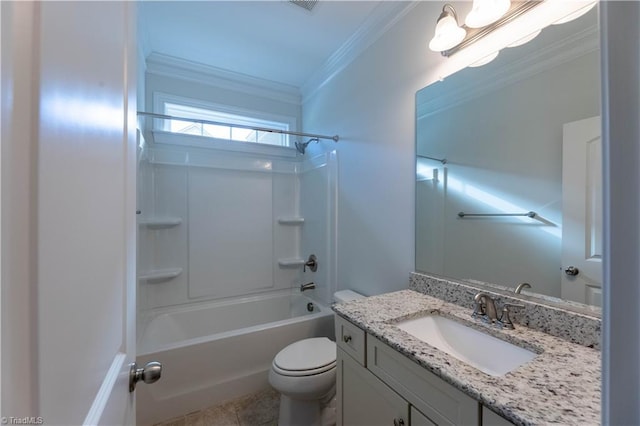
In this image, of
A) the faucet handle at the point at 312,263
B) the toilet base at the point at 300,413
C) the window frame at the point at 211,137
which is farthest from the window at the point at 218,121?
the toilet base at the point at 300,413

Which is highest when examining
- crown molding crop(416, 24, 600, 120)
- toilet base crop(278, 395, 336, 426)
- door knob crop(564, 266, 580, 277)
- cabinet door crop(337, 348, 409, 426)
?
crown molding crop(416, 24, 600, 120)

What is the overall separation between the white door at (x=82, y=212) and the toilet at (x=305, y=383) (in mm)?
898

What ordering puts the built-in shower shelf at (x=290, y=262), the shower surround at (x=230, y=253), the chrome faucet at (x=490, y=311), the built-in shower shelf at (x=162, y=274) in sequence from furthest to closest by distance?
the built-in shower shelf at (x=290, y=262) → the built-in shower shelf at (x=162, y=274) → the shower surround at (x=230, y=253) → the chrome faucet at (x=490, y=311)

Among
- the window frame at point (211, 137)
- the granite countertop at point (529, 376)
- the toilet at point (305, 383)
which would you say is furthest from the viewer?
the window frame at point (211, 137)

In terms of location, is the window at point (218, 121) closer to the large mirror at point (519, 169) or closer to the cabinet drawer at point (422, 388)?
the large mirror at point (519, 169)

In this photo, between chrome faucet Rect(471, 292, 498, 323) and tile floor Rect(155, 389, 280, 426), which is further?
tile floor Rect(155, 389, 280, 426)

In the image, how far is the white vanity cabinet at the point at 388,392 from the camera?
2.27ft

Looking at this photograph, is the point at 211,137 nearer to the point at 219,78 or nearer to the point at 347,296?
the point at 219,78

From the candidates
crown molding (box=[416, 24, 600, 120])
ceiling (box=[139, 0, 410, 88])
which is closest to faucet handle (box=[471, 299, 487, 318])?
crown molding (box=[416, 24, 600, 120])

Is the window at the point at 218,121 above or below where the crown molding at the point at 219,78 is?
below

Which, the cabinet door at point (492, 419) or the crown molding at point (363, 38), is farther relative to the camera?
the crown molding at point (363, 38)

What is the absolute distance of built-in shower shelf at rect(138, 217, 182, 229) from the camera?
216 centimetres

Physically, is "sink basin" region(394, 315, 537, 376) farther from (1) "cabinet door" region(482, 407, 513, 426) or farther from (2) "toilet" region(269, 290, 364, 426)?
(2) "toilet" region(269, 290, 364, 426)

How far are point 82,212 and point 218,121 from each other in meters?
2.32
